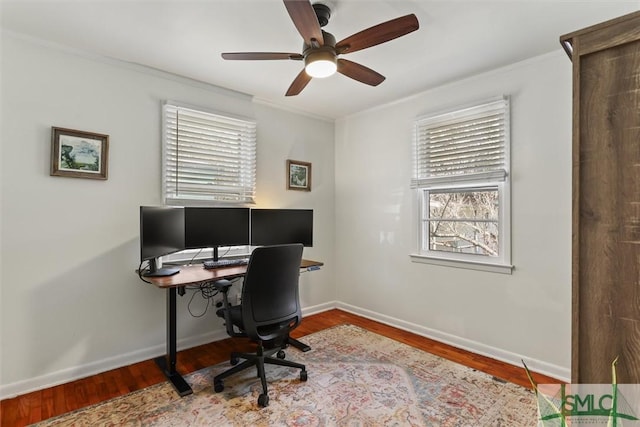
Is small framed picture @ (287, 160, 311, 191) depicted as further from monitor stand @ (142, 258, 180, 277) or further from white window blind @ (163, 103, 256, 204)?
monitor stand @ (142, 258, 180, 277)

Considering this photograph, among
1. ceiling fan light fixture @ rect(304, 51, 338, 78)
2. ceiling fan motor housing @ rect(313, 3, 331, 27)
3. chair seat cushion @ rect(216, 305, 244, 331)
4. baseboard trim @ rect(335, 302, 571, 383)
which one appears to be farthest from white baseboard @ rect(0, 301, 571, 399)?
ceiling fan motor housing @ rect(313, 3, 331, 27)

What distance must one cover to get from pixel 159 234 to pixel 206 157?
3.24 feet

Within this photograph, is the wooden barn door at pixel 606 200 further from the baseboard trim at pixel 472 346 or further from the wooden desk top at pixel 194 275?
the wooden desk top at pixel 194 275

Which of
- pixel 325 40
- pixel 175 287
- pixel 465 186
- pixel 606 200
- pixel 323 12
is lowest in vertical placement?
pixel 175 287

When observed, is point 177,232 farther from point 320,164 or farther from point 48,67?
Result: point 320,164

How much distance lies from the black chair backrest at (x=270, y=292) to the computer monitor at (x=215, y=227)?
3.11 feet

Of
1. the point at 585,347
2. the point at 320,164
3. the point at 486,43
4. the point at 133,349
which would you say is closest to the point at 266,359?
the point at 133,349

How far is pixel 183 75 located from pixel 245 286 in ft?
6.81

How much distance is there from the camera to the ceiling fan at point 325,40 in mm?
1612

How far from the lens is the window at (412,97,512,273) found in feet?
9.29

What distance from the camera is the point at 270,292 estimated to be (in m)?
2.29

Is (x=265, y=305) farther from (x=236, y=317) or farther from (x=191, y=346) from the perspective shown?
(x=191, y=346)

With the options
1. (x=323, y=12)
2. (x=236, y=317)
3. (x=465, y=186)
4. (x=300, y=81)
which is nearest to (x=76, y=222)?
(x=236, y=317)

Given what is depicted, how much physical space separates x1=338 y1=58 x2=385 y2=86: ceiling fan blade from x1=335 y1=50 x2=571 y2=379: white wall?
1.24 m
